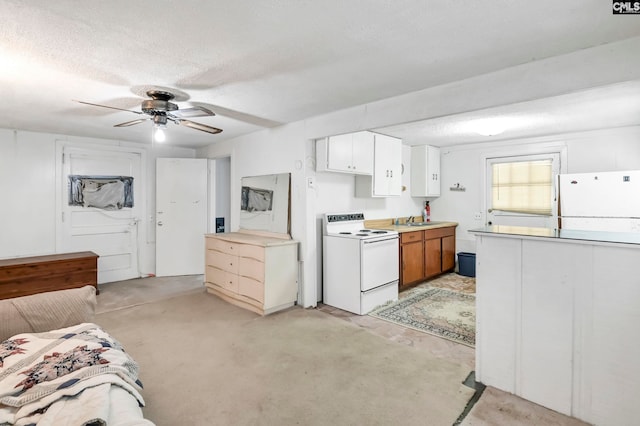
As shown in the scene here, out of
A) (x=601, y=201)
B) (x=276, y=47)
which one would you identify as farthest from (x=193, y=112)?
(x=601, y=201)

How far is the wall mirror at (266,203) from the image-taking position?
13.3 ft

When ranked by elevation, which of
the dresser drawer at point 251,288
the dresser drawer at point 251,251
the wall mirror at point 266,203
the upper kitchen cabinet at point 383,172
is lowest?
the dresser drawer at point 251,288

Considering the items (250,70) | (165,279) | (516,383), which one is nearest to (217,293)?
(165,279)

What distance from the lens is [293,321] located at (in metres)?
3.42

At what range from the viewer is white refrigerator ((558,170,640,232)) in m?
3.43

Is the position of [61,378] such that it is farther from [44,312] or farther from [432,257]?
[432,257]

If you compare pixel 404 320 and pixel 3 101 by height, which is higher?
pixel 3 101

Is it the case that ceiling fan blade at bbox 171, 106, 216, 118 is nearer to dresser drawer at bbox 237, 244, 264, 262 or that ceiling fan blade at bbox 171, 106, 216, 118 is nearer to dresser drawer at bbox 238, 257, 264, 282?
dresser drawer at bbox 237, 244, 264, 262

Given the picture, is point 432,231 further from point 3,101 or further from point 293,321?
point 3,101

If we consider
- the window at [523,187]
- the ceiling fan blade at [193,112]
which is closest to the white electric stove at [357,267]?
the ceiling fan blade at [193,112]

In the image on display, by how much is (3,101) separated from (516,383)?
15.9ft

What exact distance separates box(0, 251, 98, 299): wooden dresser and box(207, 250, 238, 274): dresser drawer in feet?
4.91

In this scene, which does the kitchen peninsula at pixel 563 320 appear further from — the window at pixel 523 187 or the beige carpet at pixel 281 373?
the window at pixel 523 187

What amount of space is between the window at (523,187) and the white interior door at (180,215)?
15.9 ft
